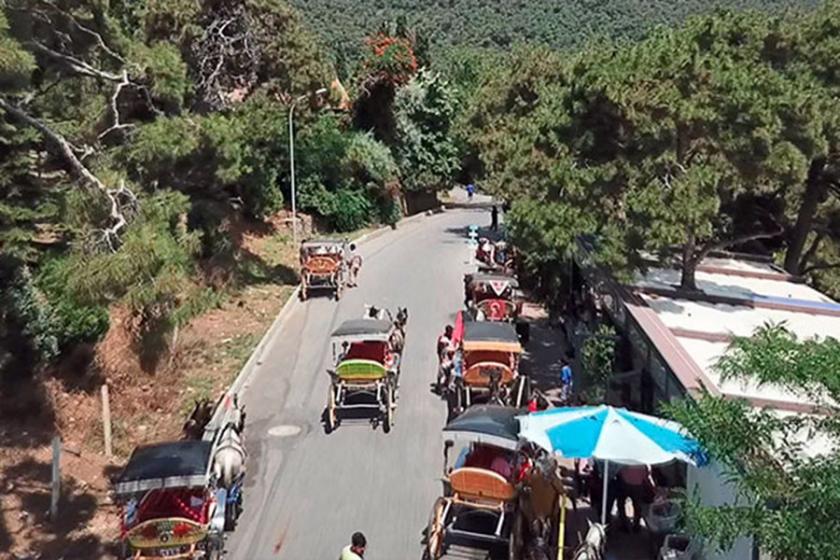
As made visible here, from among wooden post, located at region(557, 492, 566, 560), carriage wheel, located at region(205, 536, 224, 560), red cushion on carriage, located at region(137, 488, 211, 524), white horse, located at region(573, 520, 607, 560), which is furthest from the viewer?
red cushion on carriage, located at region(137, 488, 211, 524)

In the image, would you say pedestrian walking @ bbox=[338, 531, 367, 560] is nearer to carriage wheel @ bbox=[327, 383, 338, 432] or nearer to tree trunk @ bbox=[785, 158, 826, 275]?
carriage wheel @ bbox=[327, 383, 338, 432]

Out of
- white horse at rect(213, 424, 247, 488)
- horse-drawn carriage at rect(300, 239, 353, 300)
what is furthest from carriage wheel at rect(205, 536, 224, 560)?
horse-drawn carriage at rect(300, 239, 353, 300)

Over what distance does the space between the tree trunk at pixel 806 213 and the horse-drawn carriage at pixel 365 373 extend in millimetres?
10500

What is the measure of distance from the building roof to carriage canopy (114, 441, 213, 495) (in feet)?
20.4

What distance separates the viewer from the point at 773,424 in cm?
586

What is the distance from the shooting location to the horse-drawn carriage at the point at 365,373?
15.2m

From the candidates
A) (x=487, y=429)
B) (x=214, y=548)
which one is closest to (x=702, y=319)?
(x=487, y=429)

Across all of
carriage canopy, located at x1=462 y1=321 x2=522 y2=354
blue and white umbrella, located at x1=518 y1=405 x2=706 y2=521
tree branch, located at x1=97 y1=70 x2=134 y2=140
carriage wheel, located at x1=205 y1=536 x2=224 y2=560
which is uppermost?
tree branch, located at x1=97 y1=70 x2=134 y2=140

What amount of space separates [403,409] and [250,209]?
1879 centimetres

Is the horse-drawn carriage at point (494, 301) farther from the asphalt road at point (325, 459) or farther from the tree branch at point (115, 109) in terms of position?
the tree branch at point (115, 109)

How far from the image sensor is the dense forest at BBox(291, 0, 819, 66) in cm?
12812

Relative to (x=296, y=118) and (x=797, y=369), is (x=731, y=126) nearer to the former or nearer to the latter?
(x=797, y=369)

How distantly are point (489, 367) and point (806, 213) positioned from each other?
10.0 metres

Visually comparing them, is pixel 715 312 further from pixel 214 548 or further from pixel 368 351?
Answer: pixel 214 548
